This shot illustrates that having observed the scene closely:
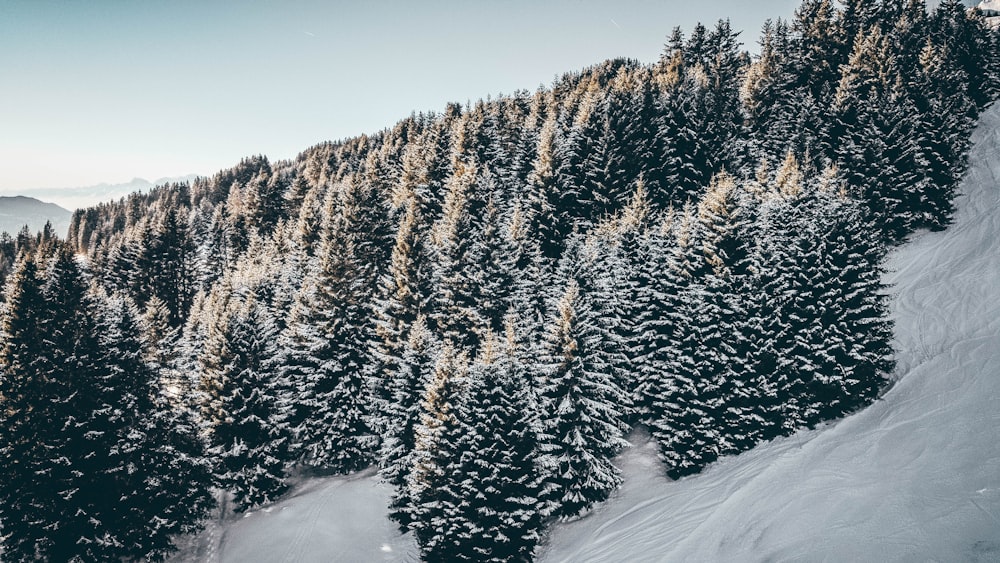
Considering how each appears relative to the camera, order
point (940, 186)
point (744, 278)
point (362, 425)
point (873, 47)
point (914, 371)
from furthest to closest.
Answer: point (873, 47), point (940, 186), point (362, 425), point (744, 278), point (914, 371)

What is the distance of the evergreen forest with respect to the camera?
21953 millimetres


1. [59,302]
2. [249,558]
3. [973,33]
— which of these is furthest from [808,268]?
[973,33]

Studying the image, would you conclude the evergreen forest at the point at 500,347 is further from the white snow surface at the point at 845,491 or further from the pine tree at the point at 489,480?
the white snow surface at the point at 845,491

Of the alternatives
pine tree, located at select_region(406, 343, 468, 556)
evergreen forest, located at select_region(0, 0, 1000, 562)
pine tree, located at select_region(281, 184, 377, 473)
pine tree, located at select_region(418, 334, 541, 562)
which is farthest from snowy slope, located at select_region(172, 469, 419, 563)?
pine tree, located at select_region(418, 334, 541, 562)

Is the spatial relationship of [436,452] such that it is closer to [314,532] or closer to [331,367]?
[314,532]

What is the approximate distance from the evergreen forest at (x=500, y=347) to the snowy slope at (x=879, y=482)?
1.85m

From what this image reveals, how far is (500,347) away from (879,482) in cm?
1602

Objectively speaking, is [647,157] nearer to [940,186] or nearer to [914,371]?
[940,186]

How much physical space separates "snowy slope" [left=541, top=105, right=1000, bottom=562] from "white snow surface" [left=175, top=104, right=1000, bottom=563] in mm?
60

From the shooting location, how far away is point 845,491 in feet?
54.1

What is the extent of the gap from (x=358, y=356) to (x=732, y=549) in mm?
22990

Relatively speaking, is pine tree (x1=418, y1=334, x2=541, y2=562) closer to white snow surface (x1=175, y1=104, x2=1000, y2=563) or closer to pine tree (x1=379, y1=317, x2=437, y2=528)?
white snow surface (x1=175, y1=104, x2=1000, y2=563)

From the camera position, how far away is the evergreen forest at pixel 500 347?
22.0 meters

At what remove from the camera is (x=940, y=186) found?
36656mm
